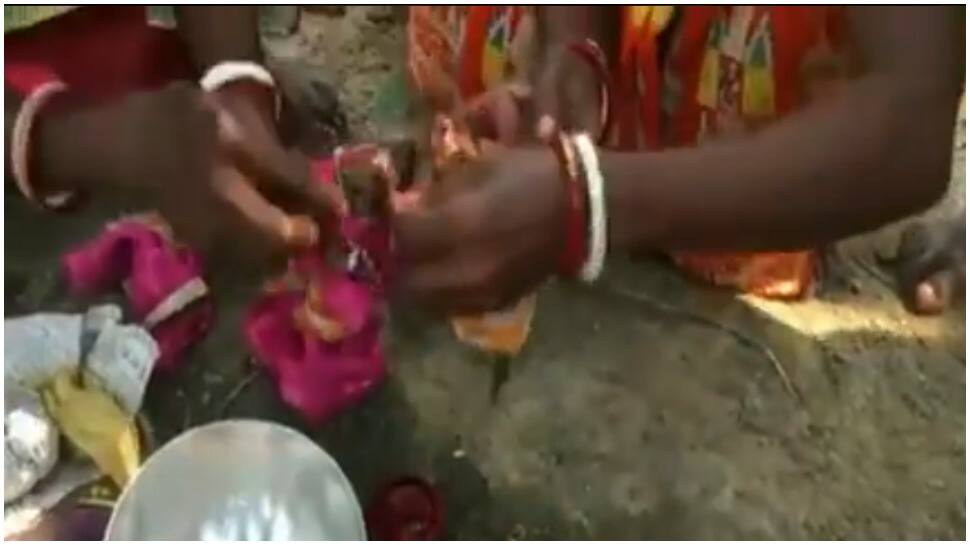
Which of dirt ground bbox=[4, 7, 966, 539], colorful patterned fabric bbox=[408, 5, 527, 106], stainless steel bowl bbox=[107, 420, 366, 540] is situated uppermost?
colorful patterned fabric bbox=[408, 5, 527, 106]

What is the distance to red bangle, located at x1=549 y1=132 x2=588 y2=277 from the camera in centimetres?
Result: 78

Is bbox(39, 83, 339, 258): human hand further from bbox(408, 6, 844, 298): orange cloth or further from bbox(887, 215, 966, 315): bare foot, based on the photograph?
bbox(887, 215, 966, 315): bare foot

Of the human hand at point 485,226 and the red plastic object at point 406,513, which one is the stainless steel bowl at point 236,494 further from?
the human hand at point 485,226

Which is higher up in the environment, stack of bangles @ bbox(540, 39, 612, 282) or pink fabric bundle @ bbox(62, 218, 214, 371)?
stack of bangles @ bbox(540, 39, 612, 282)

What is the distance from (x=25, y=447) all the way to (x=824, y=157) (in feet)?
1.34

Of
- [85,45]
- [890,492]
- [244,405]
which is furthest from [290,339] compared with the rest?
[890,492]

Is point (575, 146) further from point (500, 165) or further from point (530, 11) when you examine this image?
point (530, 11)

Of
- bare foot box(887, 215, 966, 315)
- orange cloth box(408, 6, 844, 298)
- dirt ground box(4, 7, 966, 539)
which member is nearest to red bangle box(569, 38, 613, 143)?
orange cloth box(408, 6, 844, 298)

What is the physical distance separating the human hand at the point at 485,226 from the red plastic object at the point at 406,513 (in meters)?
0.16

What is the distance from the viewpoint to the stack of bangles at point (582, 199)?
775 mm

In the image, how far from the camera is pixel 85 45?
3.27 ft

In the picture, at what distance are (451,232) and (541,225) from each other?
1.5 inches

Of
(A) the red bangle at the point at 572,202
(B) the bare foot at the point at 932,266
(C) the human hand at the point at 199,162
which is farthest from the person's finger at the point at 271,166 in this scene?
(B) the bare foot at the point at 932,266

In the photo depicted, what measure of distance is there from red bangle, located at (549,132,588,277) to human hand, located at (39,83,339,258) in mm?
107
